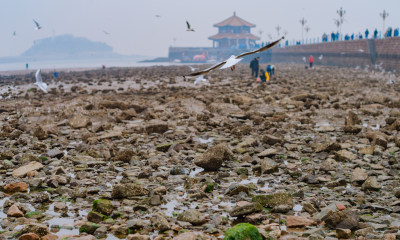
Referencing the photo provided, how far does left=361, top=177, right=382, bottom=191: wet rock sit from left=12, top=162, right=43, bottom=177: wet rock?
4.27 metres

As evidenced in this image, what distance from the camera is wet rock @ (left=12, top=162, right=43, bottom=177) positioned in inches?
209

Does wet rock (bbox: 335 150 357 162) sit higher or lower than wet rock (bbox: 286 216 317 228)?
higher

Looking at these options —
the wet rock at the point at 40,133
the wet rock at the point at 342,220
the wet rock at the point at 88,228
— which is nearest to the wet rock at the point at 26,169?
the wet rock at the point at 88,228

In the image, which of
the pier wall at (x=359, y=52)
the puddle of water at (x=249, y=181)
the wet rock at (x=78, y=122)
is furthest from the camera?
the pier wall at (x=359, y=52)

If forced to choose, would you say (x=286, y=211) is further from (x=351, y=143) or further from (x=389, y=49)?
(x=389, y=49)

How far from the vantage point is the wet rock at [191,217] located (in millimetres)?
3789

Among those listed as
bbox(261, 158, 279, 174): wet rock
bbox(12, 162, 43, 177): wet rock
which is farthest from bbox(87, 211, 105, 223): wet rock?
bbox(261, 158, 279, 174): wet rock

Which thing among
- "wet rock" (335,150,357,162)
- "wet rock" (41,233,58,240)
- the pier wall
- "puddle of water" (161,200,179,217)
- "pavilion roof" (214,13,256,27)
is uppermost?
"pavilion roof" (214,13,256,27)

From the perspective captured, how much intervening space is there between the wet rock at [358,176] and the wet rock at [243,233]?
7.35 ft

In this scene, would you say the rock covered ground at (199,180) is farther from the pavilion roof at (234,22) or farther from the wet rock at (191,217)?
the pavilion roof at (234,22)

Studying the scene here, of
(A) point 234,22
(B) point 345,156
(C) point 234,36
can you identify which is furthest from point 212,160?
(A) point 234,22

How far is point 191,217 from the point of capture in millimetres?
3822

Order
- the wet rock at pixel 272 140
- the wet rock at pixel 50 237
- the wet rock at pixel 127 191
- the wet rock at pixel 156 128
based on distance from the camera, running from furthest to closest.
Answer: the wet rock at pixel 156 128 → the wet rock at pixel 272 140 → the wet rock at pixel 127 191 → the wet rock at pixel 50 237

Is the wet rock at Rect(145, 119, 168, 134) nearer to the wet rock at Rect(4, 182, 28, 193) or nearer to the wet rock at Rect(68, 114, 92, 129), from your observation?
the wet rock at Rect(68, 114, 92, 129)
